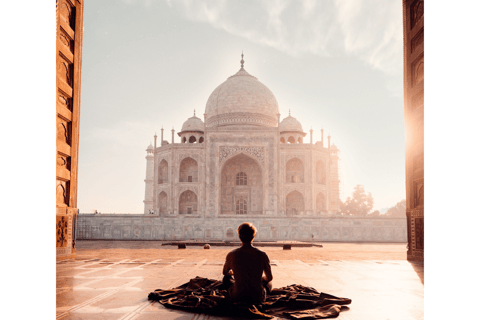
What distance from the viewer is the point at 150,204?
32469 mm

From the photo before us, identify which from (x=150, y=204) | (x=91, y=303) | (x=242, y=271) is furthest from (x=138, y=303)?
(x=150, y=204)

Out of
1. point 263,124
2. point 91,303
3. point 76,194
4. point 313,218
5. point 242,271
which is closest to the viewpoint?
point 242,271

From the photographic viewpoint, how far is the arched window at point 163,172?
27409mm

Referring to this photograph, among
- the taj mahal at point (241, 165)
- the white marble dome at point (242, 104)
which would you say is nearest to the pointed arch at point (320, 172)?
the taj mahal at point (241, 165)

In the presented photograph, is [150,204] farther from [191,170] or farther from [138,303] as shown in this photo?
[138,303]

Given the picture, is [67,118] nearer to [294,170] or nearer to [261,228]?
[261,228]

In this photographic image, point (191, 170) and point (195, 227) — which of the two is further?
point (191, 170)

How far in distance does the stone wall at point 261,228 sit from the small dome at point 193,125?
11828mm

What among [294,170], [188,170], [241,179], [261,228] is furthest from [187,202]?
[261,228]

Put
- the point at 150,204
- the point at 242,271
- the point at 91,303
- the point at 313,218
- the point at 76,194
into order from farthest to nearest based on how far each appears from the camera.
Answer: the point at 150,204
the point at 313,218
the point at 76,194
the point at 91,303
the point at 242,271

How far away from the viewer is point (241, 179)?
26.4 m

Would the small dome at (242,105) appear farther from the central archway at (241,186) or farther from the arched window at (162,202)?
the arched window at (162,202)

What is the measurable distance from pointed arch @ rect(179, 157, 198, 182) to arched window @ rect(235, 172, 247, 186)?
119 inches
